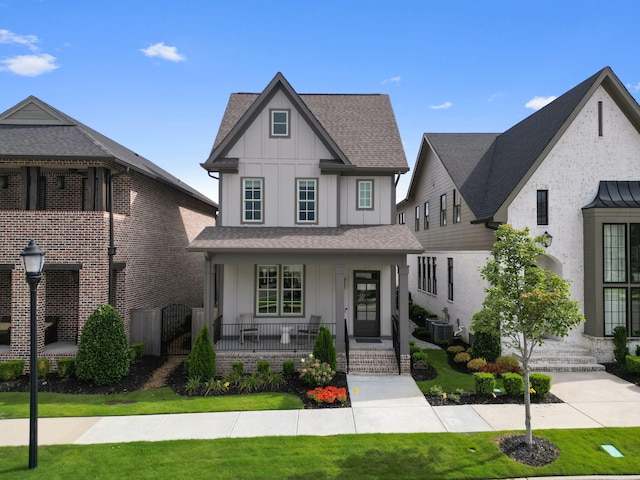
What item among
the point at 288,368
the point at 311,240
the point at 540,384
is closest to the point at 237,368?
the point at 288,368

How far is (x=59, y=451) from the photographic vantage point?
26.8 ft

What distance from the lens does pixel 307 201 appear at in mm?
15516

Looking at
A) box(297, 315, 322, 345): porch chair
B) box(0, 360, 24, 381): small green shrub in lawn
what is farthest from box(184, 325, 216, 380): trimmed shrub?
box(0, 360, 24, 381): small green shrub in lawn

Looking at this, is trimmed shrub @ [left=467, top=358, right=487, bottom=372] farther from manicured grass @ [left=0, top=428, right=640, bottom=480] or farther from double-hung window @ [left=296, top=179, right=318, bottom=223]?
double-hung window @ [left=296, top=179, right=318, bottom=223]

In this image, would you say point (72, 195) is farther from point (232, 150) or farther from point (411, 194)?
point (411, 194)

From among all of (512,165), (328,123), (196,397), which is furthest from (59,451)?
(512,165)

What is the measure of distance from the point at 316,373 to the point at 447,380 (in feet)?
14.3

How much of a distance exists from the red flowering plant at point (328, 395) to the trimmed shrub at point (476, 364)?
4.99 m

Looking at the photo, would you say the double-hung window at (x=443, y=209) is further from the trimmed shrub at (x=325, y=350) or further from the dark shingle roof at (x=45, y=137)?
the dark shingle roof at (x=45, y=137)

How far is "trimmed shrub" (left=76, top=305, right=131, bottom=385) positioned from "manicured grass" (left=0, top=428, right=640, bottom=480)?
3.73 metres

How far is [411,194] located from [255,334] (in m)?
16.6

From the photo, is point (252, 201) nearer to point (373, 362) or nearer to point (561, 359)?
point (373, 362)

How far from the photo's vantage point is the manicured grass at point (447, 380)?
12.0m

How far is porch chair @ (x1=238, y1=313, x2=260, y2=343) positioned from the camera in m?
14.5
